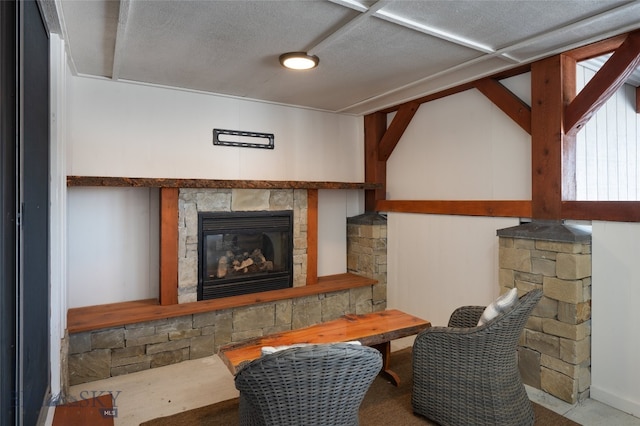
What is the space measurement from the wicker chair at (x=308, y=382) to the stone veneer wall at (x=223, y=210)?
2.02m

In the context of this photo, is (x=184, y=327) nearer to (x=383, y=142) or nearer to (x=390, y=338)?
(x=390, y=338)

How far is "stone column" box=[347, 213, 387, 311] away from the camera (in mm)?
4367

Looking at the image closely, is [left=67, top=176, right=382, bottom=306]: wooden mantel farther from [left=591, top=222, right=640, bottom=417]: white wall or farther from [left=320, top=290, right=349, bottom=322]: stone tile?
[left=591, top=222, right=640, bottom=417]: white wall

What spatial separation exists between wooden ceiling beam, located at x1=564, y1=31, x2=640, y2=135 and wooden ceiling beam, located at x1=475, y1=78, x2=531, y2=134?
0.30 meters

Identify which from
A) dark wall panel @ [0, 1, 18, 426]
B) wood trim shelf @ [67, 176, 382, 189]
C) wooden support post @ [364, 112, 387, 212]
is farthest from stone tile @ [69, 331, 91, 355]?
wooden support post @ [364, 112, 387, 212]

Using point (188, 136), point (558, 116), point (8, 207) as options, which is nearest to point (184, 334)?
point (188, 136)

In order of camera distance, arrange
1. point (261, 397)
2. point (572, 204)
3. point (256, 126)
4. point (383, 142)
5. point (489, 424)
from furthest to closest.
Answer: point (383, 142), point (256, 126), point (572, 204), point (489, 424), point (261, 397)

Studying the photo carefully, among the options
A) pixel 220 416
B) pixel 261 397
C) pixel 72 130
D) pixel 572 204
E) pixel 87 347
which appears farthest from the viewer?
pixel 72 130

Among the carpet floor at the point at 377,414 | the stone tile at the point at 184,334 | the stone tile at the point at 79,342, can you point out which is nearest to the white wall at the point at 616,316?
the carpet floor at the point at 377,414

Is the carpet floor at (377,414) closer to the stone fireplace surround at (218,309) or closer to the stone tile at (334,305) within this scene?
the stone fireplace surround at (218,309)

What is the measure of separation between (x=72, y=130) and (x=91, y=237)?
915 mm

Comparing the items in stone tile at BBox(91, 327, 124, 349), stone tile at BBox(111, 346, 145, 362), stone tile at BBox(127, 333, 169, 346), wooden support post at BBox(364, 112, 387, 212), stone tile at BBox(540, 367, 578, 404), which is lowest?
stone tile at BBox(540, 367, 578, 404)

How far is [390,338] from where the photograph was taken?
260 cm

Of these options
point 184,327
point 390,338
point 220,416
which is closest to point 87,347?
point 184,327
